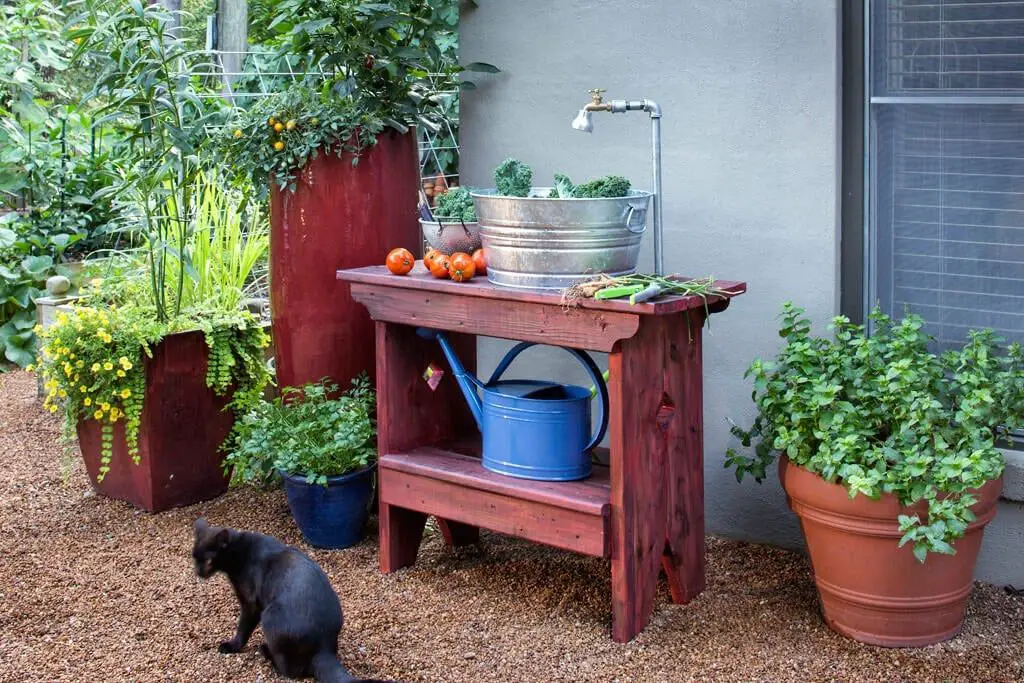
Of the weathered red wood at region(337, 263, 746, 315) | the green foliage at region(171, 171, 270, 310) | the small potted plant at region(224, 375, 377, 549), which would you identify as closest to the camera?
the weathered red wood at region(337, 263, 746, 315)

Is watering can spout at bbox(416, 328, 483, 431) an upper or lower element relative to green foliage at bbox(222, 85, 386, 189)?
lower

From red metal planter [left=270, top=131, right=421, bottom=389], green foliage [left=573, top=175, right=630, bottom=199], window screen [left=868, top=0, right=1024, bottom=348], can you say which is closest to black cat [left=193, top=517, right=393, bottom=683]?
red metal planter [left=270, top=131, right=421, bottom=389]

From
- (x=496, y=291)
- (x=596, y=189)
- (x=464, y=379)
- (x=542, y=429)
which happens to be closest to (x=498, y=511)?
(x=542, y=429)

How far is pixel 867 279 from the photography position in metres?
4.10

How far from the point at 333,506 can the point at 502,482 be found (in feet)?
3.05

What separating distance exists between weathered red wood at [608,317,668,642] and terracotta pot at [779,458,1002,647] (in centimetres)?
45

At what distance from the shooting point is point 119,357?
4.78 m

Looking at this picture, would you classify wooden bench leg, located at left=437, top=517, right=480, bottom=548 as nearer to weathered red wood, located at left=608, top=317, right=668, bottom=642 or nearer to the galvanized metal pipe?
weathered red wood, located at left=608, top=317, right=668, bottom=642

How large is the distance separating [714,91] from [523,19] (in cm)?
89

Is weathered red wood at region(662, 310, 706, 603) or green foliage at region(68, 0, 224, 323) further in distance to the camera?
green foliage at region(68, 0, 224, 323)

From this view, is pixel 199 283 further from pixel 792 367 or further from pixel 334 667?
pixel 792 367

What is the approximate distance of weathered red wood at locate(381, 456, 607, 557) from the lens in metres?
3.67

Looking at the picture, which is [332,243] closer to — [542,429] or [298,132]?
[298,132]

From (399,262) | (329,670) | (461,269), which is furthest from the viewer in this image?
(399,262)
